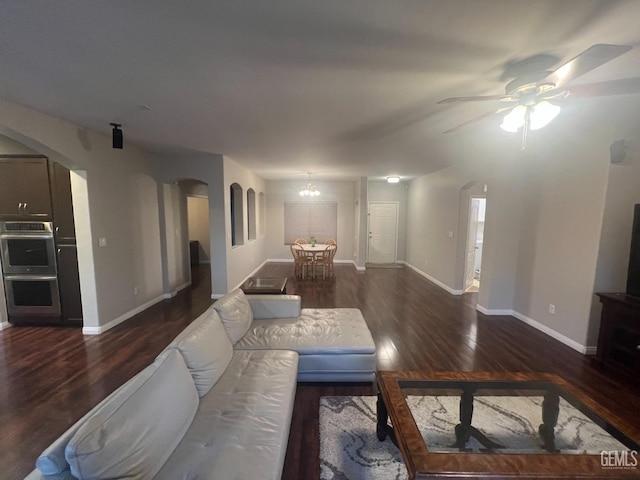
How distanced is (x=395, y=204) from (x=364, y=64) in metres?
6.97

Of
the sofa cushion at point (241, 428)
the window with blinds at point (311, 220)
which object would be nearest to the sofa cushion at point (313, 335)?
the sofa cushion at point (241, 428)

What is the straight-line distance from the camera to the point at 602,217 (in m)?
2.92

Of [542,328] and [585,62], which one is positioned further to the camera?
[542,328]

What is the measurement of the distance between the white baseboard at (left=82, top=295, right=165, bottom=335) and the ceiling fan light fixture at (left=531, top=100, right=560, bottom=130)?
508 cm

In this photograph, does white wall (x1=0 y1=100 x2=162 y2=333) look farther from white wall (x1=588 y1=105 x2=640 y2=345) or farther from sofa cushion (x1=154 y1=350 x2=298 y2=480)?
white wall (x1=588 y1=105 x2=640 y2=345)

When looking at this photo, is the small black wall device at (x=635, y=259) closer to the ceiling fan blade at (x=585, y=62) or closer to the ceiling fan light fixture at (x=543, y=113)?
the ceiling fan light fixture at (x=543, y=113)

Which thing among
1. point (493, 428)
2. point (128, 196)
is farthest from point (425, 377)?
point (128, 196)

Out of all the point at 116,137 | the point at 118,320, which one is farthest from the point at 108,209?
the point at 118,320

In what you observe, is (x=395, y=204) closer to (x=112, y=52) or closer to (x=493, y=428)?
(x=493, y=428)

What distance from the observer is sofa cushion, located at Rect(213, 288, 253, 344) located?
94.2 inches

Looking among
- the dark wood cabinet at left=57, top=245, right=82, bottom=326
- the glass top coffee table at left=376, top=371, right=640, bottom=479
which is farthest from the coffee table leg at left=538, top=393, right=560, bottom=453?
the dark wood cabinet at left=57, top=245, right=82, bottom=326

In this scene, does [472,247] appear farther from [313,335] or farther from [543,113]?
[313,335]

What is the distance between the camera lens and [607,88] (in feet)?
5.55

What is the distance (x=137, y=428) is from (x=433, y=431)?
5.69 ft
